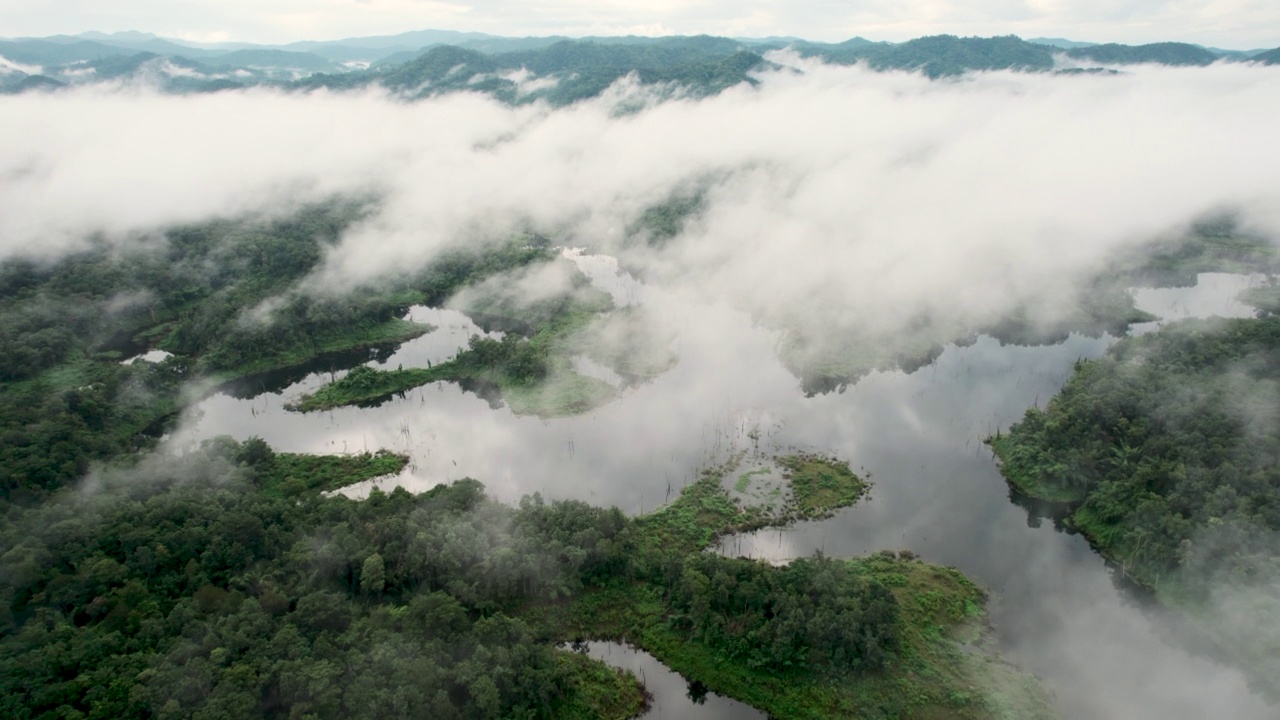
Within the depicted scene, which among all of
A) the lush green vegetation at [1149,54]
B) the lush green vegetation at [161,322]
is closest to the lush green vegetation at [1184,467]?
the lush green vegetation at [161,322]

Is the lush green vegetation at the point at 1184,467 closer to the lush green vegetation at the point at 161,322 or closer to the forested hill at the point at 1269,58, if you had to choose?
the lush green vegetation at the point at 161,322

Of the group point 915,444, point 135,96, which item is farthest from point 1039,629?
point 135,96

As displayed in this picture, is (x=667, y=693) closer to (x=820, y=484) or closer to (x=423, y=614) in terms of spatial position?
(x=423, y=614)

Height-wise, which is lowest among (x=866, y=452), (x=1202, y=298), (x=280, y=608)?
(x=866, y=452)

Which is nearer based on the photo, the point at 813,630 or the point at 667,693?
the point at 813,630

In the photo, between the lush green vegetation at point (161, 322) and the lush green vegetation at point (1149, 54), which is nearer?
the lush green vegetation at point (161, 322)

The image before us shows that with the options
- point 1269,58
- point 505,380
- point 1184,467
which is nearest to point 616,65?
point 505,380
